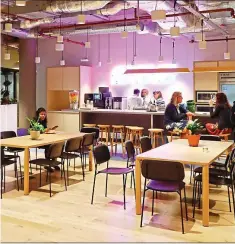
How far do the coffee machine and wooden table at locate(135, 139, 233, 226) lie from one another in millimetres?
4803

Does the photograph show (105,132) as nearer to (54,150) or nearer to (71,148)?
(71,148)

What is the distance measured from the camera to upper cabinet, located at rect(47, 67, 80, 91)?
1046cm

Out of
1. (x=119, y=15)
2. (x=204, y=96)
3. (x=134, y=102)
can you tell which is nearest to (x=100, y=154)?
(x=134, y=102)

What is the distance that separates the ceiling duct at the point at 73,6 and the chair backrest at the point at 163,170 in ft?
10.1

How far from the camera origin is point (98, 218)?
4.16 m

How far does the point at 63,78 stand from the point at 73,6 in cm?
467

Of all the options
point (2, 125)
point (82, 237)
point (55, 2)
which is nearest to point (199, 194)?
point (82, 237)

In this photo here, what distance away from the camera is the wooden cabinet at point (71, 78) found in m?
10.5

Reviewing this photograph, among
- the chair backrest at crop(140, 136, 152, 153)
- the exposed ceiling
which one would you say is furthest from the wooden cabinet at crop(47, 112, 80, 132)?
the chair backrest at crop(140, 136, 152, 153)

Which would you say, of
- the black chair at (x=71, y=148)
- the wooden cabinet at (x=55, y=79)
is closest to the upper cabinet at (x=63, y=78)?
the wooden cabinet at (x=55, y=79)

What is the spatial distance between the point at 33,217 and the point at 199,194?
2.27m

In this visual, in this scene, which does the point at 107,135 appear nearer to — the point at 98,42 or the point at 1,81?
the point at 98,42

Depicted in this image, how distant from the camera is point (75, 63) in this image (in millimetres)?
11289

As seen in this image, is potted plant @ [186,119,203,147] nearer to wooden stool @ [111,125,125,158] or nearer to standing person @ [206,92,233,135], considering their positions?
standing person @ [206,92,233,135]
